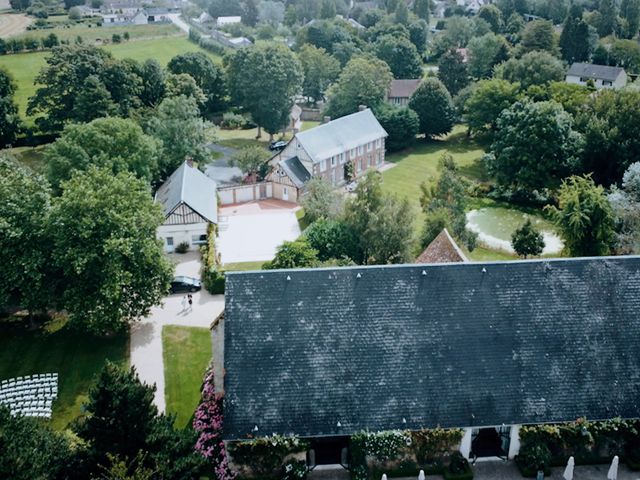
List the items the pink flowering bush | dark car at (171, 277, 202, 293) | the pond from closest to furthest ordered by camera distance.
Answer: the pink flowering bush
dark car at (171, 277, 202, 293)
the pond

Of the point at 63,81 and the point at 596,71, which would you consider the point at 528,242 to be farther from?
the point at 596,71

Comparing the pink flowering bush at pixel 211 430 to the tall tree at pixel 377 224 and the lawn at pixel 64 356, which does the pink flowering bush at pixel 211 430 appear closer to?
the lawn at pixel 64 356

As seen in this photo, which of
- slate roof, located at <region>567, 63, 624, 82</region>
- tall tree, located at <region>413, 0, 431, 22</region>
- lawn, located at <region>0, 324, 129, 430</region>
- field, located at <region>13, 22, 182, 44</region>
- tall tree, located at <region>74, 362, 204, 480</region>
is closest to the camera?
tall tree, located at <region>74, 362, 204, 480</region>

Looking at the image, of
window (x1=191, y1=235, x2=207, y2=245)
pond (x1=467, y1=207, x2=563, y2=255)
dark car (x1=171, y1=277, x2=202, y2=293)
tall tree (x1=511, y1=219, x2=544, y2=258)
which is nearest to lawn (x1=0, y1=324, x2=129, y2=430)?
dark car (x1=171, y1=277, x2=202, y2=293)

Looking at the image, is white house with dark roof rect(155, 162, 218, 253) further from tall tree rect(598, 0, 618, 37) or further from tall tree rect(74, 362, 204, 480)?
tall tree rect(598, 0, 618, 37)

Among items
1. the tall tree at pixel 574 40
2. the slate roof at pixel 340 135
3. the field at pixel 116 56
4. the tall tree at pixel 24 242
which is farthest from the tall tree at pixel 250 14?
the tall tree at pixel 24 242

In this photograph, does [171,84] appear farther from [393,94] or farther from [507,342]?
[507,342]
